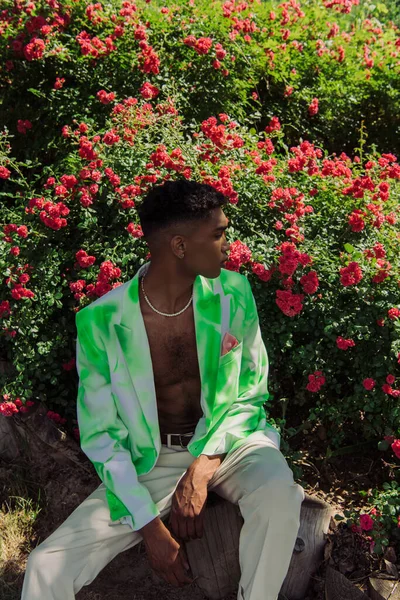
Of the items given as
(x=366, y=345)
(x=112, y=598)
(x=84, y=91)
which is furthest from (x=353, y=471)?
(x=84, y=91)

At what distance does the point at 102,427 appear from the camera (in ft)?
10.8

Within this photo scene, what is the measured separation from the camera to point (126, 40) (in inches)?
221

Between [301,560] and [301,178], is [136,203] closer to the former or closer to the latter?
[301,178]

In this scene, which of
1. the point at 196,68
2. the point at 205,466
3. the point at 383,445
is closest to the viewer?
the point at 205,466

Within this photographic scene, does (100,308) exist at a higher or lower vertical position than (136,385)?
higher

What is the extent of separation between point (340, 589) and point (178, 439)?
0.96m

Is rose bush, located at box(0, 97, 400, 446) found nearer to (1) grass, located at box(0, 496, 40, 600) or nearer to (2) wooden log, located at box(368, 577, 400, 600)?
(1) grass, located at box(0, 496, 40, 600)

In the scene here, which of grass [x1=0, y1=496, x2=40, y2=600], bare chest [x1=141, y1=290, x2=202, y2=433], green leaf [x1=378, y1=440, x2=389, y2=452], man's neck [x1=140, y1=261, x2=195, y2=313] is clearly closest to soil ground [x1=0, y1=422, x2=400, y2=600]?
grass [x1=0, y1=496, x2=40, y2=600]

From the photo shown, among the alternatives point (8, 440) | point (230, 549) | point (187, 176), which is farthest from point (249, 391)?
point (8, 440)

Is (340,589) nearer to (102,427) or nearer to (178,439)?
(178,439)

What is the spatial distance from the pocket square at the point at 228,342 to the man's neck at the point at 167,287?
0.23 metres

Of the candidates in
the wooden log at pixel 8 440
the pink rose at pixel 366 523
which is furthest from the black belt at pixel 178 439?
the wooden log at pixel 8 440

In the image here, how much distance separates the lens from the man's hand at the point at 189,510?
3143 mm

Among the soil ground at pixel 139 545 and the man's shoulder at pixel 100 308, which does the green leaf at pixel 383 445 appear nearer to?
the soil ground at pixel 139 545
